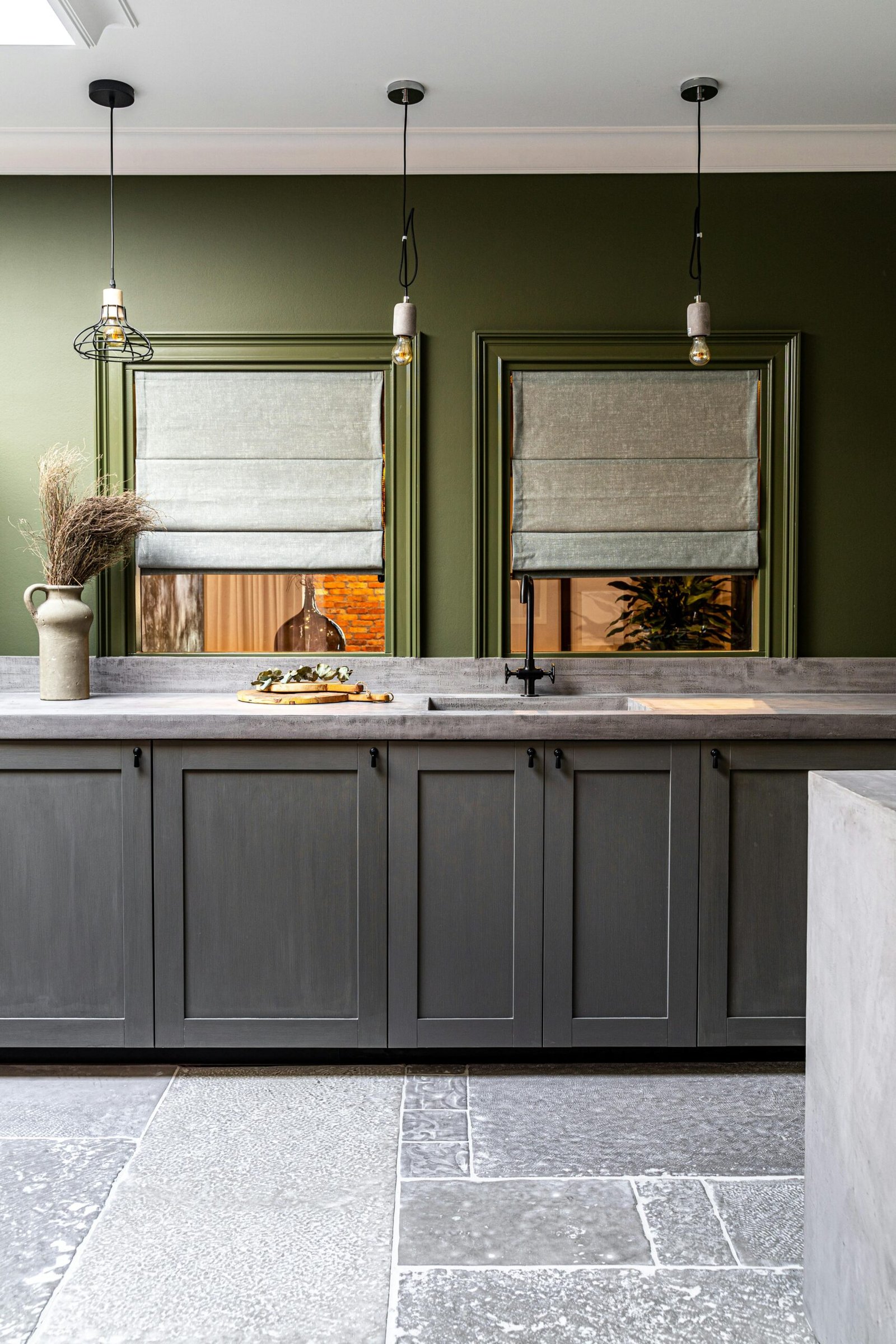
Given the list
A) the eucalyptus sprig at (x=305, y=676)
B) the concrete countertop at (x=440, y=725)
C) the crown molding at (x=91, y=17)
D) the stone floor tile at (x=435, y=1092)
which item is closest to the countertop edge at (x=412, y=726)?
the concrete countertop at (x=440, y=725)

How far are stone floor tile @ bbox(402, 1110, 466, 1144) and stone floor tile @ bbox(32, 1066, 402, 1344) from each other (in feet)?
0.11

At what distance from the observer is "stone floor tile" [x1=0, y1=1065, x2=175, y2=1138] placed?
2273mm

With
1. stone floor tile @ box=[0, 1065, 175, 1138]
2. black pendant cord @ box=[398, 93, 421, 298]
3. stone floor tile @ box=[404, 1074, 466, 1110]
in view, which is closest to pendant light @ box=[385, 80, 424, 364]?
black pendant cord @ box=[398, 93, 421, 298]

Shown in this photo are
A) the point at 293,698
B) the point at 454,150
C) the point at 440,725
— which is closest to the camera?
the point at 440,725

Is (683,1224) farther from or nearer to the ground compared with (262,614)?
nearer to the ground

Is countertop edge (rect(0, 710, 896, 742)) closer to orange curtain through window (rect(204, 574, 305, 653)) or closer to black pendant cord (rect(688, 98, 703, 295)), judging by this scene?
orange curtain through window (rect(204, 574, 305, 653))

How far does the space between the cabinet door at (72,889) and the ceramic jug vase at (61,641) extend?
1.09 ft

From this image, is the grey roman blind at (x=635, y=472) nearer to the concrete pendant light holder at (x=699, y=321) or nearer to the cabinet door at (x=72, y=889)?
the concrete pendant light holder at (x=699, y=321)

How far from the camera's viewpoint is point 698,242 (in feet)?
10.1

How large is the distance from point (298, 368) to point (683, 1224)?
2633mm

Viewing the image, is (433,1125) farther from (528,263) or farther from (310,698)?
(528,263)

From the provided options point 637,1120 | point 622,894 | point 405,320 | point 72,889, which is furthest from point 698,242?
point 72,889

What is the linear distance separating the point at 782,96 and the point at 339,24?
1340mm

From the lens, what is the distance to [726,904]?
2562mm
